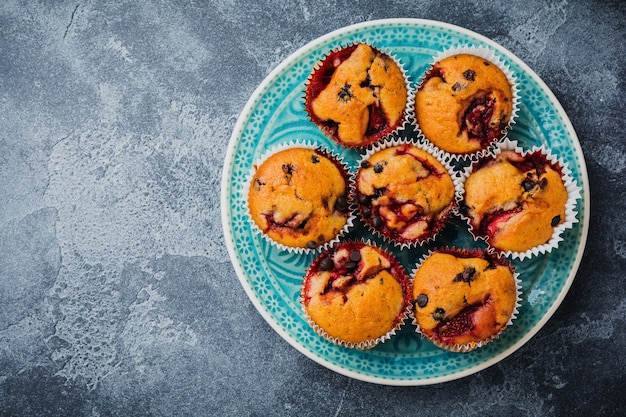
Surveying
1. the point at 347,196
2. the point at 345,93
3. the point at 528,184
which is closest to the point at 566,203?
the point at 528,184

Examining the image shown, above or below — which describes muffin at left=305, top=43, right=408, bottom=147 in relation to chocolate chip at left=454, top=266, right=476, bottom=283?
above

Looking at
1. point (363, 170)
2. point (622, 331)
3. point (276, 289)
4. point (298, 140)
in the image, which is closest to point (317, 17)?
point (298, 140)

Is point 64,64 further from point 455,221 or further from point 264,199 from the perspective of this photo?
point 455,221

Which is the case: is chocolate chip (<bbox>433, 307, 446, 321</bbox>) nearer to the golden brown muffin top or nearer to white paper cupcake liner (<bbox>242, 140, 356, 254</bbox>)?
the golden brown muffin top

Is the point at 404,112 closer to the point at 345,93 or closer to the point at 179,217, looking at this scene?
the point at 345,93

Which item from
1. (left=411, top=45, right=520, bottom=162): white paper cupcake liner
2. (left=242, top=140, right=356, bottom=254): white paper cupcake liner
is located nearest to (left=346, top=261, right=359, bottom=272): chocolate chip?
(left=242, top=140, right=356, bottom=254): white paper cupcake liner

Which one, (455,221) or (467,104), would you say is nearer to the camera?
(467,104)
